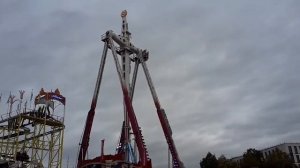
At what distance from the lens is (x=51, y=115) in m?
65.4

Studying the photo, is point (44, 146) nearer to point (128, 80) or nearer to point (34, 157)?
point (34, 157)

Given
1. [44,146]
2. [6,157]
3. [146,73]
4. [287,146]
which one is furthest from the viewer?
[287,146]

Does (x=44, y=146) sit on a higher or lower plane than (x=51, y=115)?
lower

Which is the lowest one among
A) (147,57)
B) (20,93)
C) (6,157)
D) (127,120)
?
(6,157)

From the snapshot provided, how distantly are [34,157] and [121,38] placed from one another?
25.7 meters

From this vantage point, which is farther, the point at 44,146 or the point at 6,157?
the point at 44,146

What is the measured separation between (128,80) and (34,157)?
20580 millimetres

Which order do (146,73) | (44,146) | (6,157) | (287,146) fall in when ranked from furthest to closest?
(287,146) < (146,73) < (44,146) < (6,157)

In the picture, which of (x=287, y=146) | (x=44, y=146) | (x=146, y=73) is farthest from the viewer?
(x=287, y=146)

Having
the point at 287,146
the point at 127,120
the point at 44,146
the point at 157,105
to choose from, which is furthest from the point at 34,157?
the point at 287,146

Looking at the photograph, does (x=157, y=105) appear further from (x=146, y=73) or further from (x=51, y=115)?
(x=51, y=115)

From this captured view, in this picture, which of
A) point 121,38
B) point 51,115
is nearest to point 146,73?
point 121,38

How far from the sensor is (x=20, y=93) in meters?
66.1

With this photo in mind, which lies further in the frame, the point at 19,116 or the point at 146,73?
the point at 146,73
